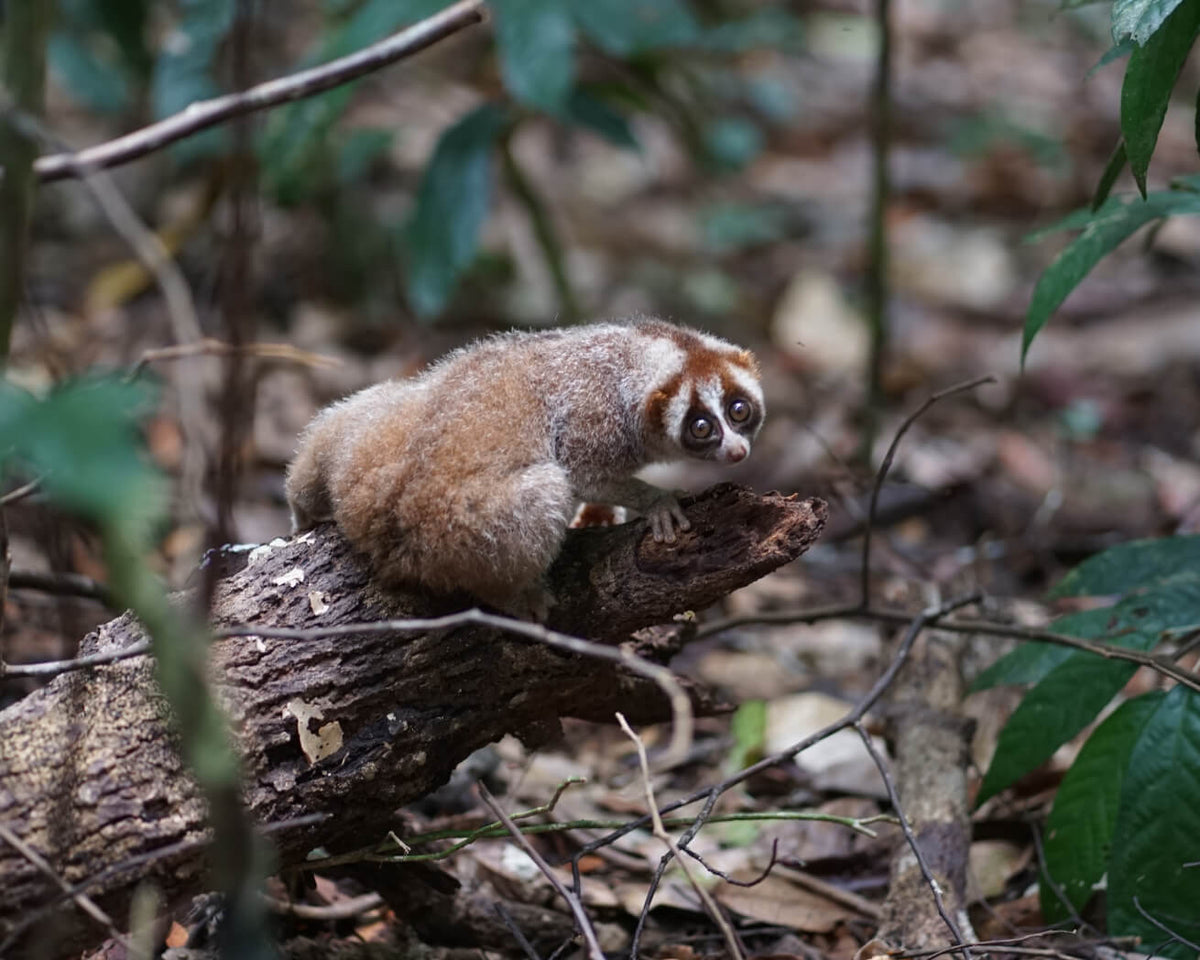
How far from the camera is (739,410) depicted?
380 centimetres

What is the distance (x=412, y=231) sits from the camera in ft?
23.6

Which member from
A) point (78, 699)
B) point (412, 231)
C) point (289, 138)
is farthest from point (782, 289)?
point (78, 699)

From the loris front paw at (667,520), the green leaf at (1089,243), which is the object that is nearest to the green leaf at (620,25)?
the green leaf at (1089,243)

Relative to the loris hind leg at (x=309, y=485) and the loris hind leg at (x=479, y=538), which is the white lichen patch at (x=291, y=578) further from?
the loris hind leg at (x=309, y=485)

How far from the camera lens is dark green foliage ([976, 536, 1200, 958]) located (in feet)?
11.4

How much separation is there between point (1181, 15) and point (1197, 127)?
306 mm

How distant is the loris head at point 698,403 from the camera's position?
370 centimetres

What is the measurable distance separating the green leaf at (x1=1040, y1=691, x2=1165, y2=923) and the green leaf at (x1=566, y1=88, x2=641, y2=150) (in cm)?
474

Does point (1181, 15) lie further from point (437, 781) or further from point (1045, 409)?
point (1045, 409)

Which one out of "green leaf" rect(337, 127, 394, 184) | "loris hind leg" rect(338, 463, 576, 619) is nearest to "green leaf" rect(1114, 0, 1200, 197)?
"loris hind leg" rect(338, 463, 576, 619)

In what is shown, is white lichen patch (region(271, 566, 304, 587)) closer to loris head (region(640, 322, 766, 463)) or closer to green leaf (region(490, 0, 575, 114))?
loris head (region(640, 322, 766, 463))

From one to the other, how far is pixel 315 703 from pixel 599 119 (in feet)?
16.4

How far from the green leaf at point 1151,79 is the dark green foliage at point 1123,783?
1.47 metres

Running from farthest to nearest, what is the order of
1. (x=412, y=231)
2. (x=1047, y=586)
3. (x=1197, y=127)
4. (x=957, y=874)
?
1. (x=412, y=231)
2. (x=1047, y=586)
3. (x=957, y=874)
4. (x=1197, y=127)
